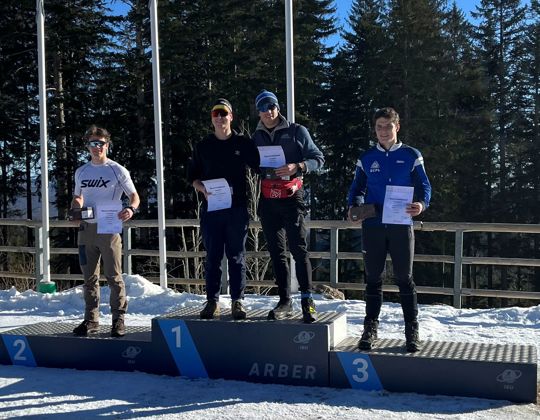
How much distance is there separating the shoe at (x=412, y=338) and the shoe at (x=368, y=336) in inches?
10.3

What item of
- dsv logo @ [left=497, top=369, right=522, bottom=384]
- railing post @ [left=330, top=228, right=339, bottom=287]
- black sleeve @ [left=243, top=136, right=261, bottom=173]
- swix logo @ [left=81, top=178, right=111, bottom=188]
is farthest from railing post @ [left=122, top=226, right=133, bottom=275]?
dsv logo @ [left=497, top=369, right=522, bottom=384]

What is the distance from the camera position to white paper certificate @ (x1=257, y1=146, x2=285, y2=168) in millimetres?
4492

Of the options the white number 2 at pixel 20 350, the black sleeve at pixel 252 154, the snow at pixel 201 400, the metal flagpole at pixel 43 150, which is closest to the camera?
the snow at pixel 201 400

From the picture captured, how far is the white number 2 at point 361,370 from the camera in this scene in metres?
4.20

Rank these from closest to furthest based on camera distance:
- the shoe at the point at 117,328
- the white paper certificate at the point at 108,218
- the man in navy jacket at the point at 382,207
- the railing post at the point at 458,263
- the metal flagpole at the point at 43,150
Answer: the man in navy jacket at the point at 382,207 < the white paper certificate at the point at 108,218 < the shoe at the point at 117,328 < the railing post at the point at 458,263 < the metal flagpole at the point at 43,150

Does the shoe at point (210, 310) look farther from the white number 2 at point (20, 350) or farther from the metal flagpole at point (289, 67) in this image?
the metal flagpole at point (289, 67)

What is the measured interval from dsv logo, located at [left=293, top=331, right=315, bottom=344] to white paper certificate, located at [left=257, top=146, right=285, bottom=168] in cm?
124

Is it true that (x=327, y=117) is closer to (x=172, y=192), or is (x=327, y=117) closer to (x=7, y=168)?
(x=172, y=192)

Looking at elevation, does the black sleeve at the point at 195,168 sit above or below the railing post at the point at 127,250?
above

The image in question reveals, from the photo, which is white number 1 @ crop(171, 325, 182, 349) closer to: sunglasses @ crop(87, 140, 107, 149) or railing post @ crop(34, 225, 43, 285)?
sunglasses @ crop(87, 140, 107, 149)

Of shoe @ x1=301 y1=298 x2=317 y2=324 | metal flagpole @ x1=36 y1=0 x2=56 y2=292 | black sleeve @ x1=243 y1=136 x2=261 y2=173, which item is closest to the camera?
shoe @ x1=301 y1=298 x2=317 y2=324

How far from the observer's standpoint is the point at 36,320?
274 inches

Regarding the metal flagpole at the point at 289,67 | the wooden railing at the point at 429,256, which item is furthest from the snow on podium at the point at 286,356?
the metal flagpole at the point at 289,67

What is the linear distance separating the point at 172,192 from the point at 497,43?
17858 millimetres
